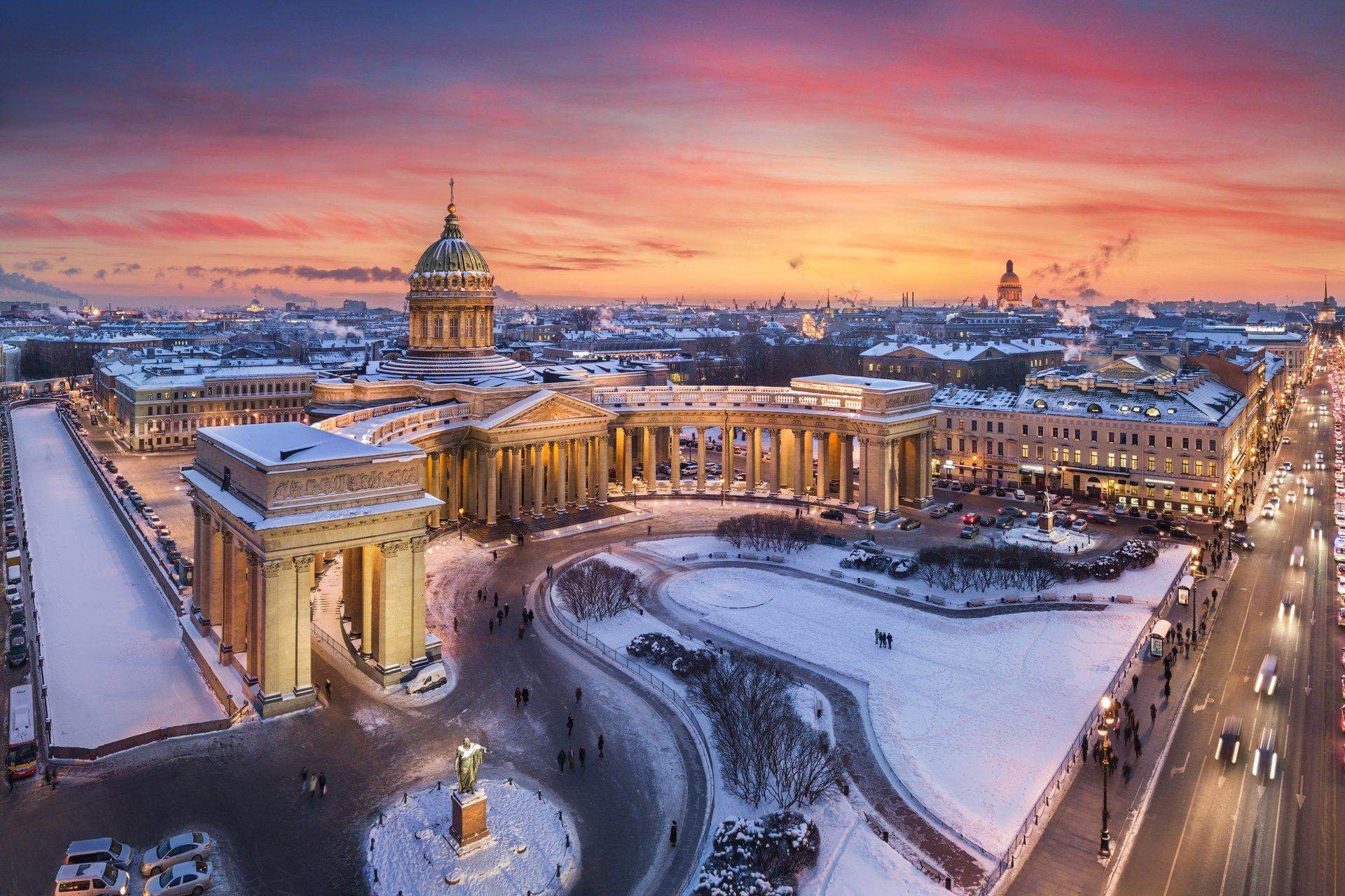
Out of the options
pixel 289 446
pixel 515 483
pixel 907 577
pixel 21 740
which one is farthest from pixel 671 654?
pixel 515 483

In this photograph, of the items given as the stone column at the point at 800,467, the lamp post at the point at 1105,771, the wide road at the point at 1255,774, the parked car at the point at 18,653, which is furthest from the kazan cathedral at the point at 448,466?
the wide road at the point at 1255,774

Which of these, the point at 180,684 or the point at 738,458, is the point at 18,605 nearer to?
the point at 180,684

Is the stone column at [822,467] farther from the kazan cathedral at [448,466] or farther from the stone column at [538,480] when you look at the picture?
the stone column at [538,480]

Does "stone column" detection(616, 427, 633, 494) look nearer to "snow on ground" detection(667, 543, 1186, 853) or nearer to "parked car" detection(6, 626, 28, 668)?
"snow on ground" detection(667, 543, 1186, 853)

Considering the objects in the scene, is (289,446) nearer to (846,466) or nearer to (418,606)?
(418,606)

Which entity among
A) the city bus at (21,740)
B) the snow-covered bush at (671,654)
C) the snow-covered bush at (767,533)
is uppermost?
the snow-covered bush at (767,533)

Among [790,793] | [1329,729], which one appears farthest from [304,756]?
[1329,729]
